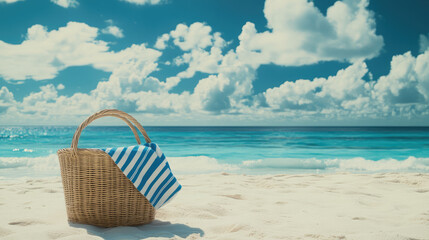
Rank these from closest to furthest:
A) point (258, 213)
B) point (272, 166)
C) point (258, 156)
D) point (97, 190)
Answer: point (97, 190) → point (258, 213) → point (272, 166) → point (258, 156)

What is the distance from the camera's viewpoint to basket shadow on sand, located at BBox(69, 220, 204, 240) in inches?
87.8

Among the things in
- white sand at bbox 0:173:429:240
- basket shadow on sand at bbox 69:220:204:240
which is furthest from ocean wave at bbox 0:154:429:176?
basket shadow on sand at bbox 69:220:204:240

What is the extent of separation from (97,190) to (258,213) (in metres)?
1.52

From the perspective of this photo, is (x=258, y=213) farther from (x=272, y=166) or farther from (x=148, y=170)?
(x=272, y=166)

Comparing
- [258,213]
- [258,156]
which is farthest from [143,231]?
[258,156]

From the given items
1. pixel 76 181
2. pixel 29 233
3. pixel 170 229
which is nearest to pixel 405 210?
pixel 170 229

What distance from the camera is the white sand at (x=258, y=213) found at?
229cm

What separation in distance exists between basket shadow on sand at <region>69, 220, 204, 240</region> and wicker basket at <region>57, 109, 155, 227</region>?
0.09 m

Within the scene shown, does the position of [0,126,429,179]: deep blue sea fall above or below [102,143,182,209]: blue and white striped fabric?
below

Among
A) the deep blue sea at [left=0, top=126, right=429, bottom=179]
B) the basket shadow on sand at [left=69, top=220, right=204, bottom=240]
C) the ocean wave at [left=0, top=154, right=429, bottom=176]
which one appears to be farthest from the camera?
the deep blue sea at [left=0, top=126, right=429, bottom=179]

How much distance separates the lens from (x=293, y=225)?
2.56 m

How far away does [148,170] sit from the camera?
240cm

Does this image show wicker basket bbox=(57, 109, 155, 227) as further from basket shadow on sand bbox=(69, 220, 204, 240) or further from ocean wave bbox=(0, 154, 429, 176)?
ocean wave bbox=(0, 154, 429, 176)

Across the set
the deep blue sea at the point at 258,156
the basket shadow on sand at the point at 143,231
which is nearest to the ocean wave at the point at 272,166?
the deep blue sea at the point at 258,156
